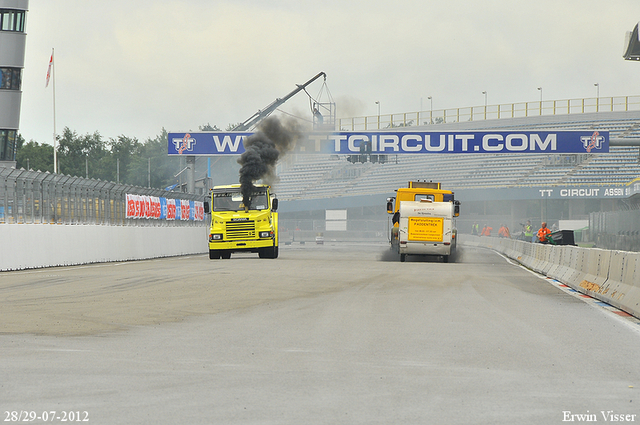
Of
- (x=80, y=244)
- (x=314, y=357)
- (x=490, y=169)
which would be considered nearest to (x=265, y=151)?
(x=80, y=244)

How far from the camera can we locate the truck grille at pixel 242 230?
30.0 meters

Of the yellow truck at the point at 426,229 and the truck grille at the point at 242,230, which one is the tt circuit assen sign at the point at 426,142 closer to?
the yellow truck at the point at 426,229

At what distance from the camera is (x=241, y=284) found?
16.8 m

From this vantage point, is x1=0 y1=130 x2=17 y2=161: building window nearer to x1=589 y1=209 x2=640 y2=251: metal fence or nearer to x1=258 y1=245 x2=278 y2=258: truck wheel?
x1=258 y1=245 x2=278 y2=258: truck wheel

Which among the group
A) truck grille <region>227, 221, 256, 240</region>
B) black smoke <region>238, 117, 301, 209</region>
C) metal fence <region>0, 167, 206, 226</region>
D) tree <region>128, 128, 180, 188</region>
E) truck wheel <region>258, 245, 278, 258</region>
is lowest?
truck wheel <region>258, 245, 278, 258</region>

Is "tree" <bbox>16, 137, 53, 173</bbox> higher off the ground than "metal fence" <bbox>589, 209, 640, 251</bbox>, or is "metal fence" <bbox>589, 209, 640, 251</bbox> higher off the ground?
"tree" <bbox>16, 137, 53, 173</bbox>

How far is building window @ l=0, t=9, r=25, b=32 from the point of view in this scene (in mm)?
53281

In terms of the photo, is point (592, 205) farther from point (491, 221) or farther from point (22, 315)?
point (22, 315)

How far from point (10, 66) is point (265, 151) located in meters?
26.5

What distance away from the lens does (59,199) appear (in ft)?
83.4

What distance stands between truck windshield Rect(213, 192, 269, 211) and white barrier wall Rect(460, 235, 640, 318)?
980 centimetres

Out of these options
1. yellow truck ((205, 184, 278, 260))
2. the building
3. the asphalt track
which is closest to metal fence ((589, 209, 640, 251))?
yellow truck ((205, 184, 278, 260))

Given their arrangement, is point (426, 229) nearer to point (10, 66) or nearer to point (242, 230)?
A: point (242, 230)

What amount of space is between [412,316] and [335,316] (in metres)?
1.05
